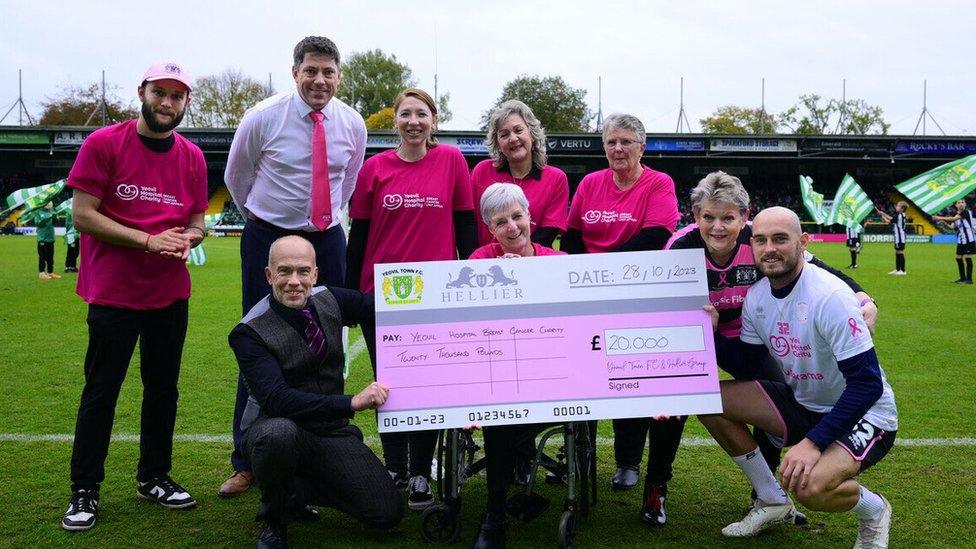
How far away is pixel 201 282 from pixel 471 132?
95.3ft

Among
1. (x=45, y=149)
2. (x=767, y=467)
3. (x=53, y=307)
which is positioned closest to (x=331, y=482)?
(x=767, y=467)

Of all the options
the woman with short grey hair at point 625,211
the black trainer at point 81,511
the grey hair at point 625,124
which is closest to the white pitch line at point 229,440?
the woman with short grey hair at point 625,211

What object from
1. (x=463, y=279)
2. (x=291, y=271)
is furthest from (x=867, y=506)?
(x=291, y=271)

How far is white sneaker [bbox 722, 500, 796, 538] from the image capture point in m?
3.65

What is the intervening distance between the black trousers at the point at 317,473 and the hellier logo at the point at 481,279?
37.3 inches

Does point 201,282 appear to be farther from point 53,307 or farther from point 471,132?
point 471,132

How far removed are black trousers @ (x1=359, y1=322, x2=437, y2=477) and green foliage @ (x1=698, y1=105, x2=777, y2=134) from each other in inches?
2732

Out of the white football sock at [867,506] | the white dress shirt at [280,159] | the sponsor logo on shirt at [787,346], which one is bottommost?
the white football sock at [867,506]

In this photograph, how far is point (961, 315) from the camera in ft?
36.6

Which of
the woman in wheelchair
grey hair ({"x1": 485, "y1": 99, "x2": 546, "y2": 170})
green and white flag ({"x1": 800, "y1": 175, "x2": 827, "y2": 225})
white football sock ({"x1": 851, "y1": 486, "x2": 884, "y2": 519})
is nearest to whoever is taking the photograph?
white football sock ({"x1": 851, "y1": 486, "x2": 884, "y2": 519})

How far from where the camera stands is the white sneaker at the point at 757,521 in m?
3.65

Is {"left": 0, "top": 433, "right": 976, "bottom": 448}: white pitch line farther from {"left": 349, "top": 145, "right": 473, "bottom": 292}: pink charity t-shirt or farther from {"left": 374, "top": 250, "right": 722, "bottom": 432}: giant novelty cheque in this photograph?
{"left": 374, "top": 250, "right": 722, "bottom": 432}: giant novelty cheque

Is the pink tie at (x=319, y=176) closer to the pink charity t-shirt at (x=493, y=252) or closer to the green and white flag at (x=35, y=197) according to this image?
the pink charity t-shirt at (x=493, y=252)

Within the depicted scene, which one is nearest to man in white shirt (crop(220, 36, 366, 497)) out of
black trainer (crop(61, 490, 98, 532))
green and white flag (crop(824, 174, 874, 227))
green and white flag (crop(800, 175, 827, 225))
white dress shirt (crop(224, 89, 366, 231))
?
white dress shirt (crop(224, 89, 366, 231))
